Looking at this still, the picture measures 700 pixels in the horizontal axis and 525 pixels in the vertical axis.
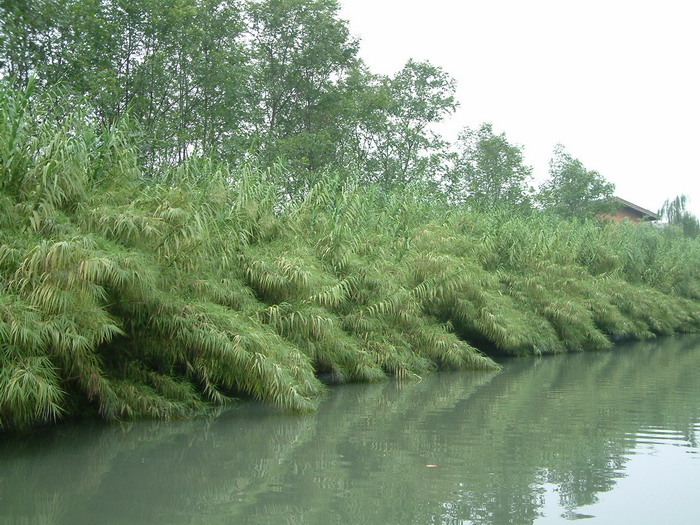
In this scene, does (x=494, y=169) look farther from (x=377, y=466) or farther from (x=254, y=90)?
(x=377, y=466)

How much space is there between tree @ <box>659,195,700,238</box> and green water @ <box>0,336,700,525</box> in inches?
1102

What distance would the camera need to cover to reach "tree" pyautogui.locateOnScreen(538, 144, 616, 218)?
101 feet

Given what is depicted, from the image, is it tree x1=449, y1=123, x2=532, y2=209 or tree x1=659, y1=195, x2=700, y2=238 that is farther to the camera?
tree x1=659, y1=195, x2=700, y2=238

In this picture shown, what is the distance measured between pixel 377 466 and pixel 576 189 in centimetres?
2681

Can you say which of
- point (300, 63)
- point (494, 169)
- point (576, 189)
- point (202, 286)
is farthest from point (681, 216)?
point (202, 286)

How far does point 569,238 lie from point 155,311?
15.1 m

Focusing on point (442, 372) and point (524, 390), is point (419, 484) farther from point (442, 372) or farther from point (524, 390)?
point (442, 372)

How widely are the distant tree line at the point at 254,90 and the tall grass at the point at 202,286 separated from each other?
3.21 ft

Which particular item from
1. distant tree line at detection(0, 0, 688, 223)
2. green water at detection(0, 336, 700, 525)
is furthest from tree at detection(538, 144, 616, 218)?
green water at detection(0, 336, 700, 525)

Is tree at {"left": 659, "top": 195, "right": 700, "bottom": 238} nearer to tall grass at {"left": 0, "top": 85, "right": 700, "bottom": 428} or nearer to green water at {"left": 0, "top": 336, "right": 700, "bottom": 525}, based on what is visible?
tall grass at {"left": 0, "top": 85, "right": 700, "bottom": 428}

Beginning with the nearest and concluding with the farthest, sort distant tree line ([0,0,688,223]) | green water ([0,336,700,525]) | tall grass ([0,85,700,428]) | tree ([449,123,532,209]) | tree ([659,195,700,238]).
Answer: green water ([0,336,700,525])
tall grass ([0,85,700,428])
distant tree line ([0,0,688,223])
tree ([449,123,532,209])
tree ([659,195,700,238])

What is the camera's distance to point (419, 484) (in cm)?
525

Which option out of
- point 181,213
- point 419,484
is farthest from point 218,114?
point 419,484

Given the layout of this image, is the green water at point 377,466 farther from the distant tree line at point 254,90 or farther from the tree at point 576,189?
the tree at point 576,189
